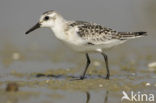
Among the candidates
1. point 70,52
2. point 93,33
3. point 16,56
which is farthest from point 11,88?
point 70,52

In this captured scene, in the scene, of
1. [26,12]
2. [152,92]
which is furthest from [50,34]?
[152,92]

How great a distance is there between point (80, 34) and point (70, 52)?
308 centimetres

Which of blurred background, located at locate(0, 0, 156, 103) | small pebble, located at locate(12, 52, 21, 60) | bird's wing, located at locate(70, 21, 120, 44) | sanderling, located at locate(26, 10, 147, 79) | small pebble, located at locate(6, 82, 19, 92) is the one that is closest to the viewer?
small pebble, located at locate(6, 82, 19, 92)

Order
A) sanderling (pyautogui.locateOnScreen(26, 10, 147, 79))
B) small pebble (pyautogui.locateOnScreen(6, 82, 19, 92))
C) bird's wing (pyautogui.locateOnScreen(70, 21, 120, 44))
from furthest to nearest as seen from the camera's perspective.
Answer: bird's wing (pyautogui.locateOnScreen(70, 21, 120, 44)) < sanderling (pyautogui.locateOnScreen(26, 10, 147, 79)) < small pebble (pyautogui.locateOnScreen(6, 82, 19, 92))

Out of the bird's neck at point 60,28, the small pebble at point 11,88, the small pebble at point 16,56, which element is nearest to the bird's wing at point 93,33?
the bird's neck at point 60,28

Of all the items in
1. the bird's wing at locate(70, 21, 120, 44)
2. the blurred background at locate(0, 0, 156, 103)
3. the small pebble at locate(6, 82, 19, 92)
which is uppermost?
the bird's wing at locate(70, 21, 120, 44)

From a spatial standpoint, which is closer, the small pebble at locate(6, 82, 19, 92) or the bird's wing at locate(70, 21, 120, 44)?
the small pebble at locate(6, 82, 19, 92)

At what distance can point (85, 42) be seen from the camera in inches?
488

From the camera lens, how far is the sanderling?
40.4 ft

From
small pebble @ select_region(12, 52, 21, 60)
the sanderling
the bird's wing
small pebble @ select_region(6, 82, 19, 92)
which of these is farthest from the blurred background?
the bird's wing

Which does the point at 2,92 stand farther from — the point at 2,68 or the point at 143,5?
the point at 143,5

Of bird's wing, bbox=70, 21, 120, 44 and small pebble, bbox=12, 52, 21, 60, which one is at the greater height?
bird's wing, bbox=70, 21, 120, 44

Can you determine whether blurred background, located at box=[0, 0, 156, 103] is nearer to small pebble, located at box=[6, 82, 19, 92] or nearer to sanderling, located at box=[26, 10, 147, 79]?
small pebble, located at box=[6, 82, 19, 92]

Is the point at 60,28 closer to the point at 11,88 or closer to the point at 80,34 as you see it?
the point at 80,34
